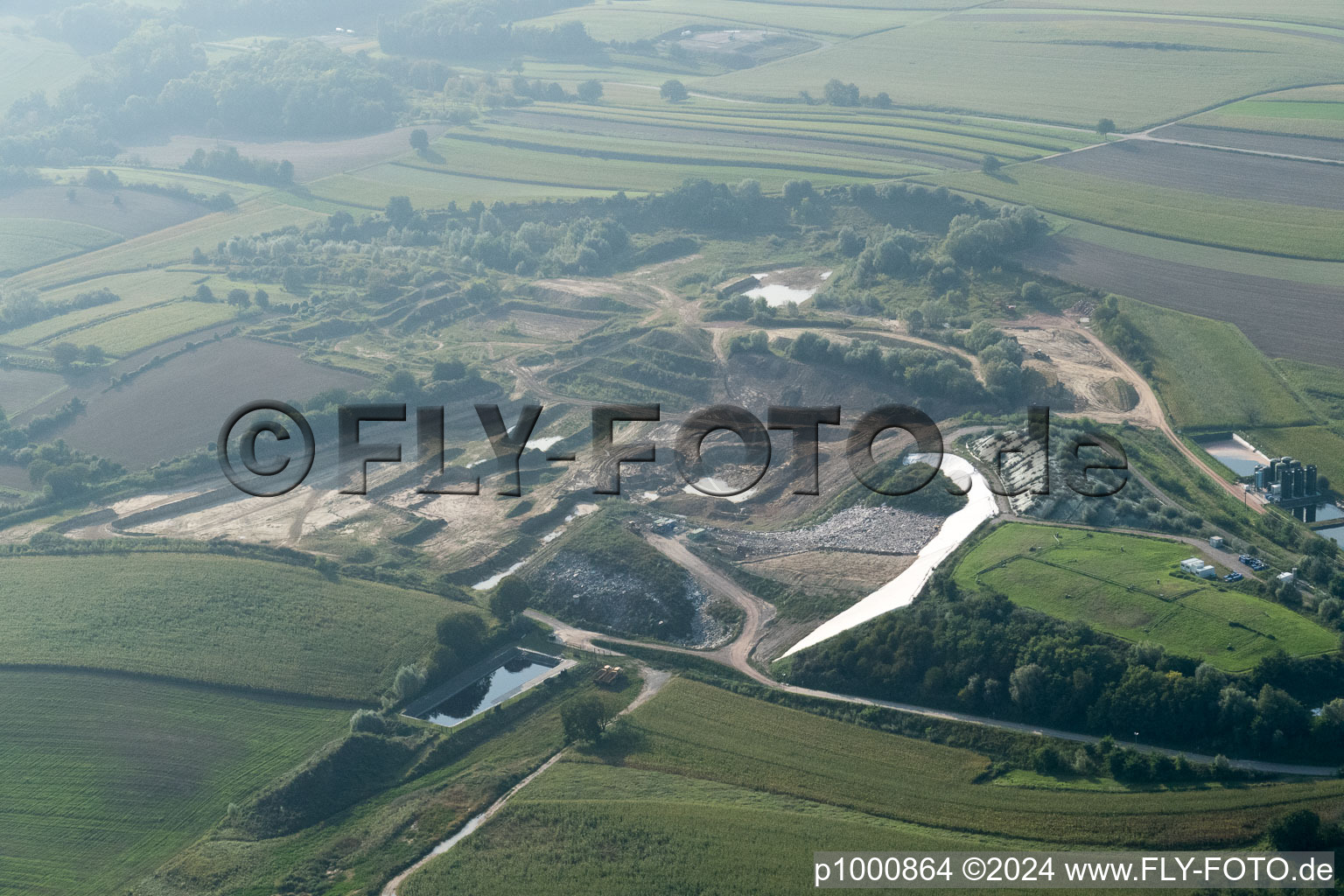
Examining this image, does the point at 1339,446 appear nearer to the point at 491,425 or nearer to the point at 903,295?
the point at 903,295

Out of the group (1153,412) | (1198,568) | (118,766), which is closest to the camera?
(118,766)

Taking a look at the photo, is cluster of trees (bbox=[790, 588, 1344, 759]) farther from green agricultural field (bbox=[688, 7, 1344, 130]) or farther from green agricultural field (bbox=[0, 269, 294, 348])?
green agricultural field (bbox=[688, 7, 1344, 130])

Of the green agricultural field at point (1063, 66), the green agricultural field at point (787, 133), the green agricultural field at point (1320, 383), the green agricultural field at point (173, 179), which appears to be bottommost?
the green agricultural field at point (1320, 383)

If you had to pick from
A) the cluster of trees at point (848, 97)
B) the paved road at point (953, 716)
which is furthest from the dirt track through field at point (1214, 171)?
the paved road at point (953, 716)

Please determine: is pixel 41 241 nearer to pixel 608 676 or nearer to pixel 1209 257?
pixel 608 676

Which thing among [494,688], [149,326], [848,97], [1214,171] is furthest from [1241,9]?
[494,688]

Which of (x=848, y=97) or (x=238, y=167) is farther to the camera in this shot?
(x=848, y=97)

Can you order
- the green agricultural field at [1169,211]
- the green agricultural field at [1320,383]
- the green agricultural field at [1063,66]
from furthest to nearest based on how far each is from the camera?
the green agricultural field at [1063,66], the green agricultural field at [1169,211], the green agricultural field at [1320,383]

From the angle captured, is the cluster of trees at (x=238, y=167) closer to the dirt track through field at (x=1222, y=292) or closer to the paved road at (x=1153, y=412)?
the dirt track through field at (x=1222, y=292)
